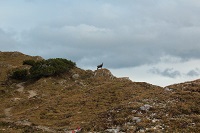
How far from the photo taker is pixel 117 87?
54.5 meters

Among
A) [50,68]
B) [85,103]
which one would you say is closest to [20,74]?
[50,68]

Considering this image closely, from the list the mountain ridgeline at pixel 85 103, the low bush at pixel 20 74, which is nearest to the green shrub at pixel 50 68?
the mountain ridgeline at pixel 85 103

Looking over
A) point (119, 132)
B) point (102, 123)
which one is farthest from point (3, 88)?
point (119, 132)

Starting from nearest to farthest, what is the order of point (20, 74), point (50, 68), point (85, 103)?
point (85, 103) → point (20, 74) → point (50, 68)

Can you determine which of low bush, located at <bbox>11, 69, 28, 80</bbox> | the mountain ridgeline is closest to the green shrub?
the mountain ridgeline

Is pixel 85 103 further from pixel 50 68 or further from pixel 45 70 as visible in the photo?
pixel 50 68

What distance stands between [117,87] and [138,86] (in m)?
3.93

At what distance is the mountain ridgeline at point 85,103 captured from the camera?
98.2ft

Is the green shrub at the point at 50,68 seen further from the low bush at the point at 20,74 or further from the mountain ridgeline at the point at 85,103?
the low bush at the point at 20,74

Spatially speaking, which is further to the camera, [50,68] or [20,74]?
[50,68]

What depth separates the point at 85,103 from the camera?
4744 cm

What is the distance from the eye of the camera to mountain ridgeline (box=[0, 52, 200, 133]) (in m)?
29.9

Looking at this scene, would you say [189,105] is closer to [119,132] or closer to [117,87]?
[119,132]

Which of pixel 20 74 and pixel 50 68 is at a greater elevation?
pixel 50 68
